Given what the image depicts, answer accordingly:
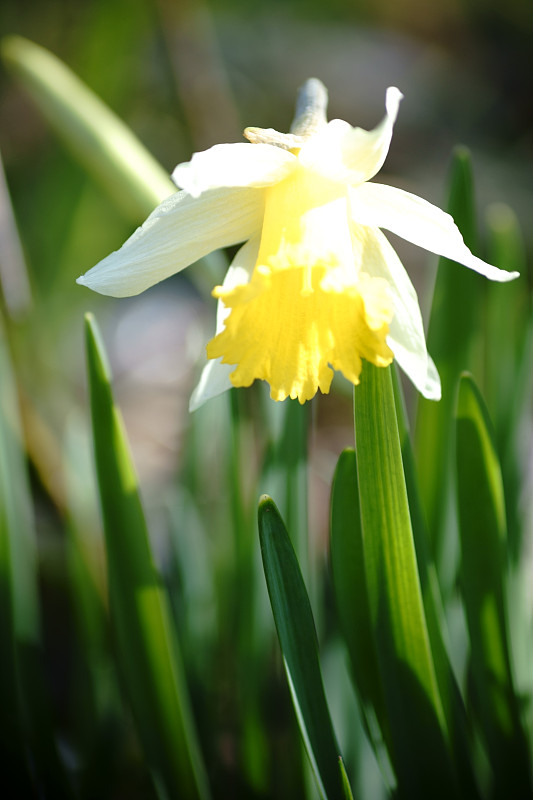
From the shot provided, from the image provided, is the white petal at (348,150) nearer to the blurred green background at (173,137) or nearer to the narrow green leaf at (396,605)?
the narrow green leaf at (396,605)

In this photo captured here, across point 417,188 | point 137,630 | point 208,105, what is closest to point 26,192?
point 208,105

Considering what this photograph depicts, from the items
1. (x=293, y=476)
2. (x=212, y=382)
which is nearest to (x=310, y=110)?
(x=212, y=382)

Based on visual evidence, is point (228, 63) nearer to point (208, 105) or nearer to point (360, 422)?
point (208, 105)

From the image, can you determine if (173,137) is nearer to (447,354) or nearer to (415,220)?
(447,354)

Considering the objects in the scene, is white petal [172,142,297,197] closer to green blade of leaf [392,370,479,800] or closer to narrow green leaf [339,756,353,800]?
green blade of leaf [392,370,479,800]

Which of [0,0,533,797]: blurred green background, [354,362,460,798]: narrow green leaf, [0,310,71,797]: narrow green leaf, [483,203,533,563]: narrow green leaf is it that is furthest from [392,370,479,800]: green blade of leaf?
[0,0,533,797]: blurred green background

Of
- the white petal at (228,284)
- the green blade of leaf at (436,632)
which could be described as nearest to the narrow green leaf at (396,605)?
the green blade of leaf at (436,632)
